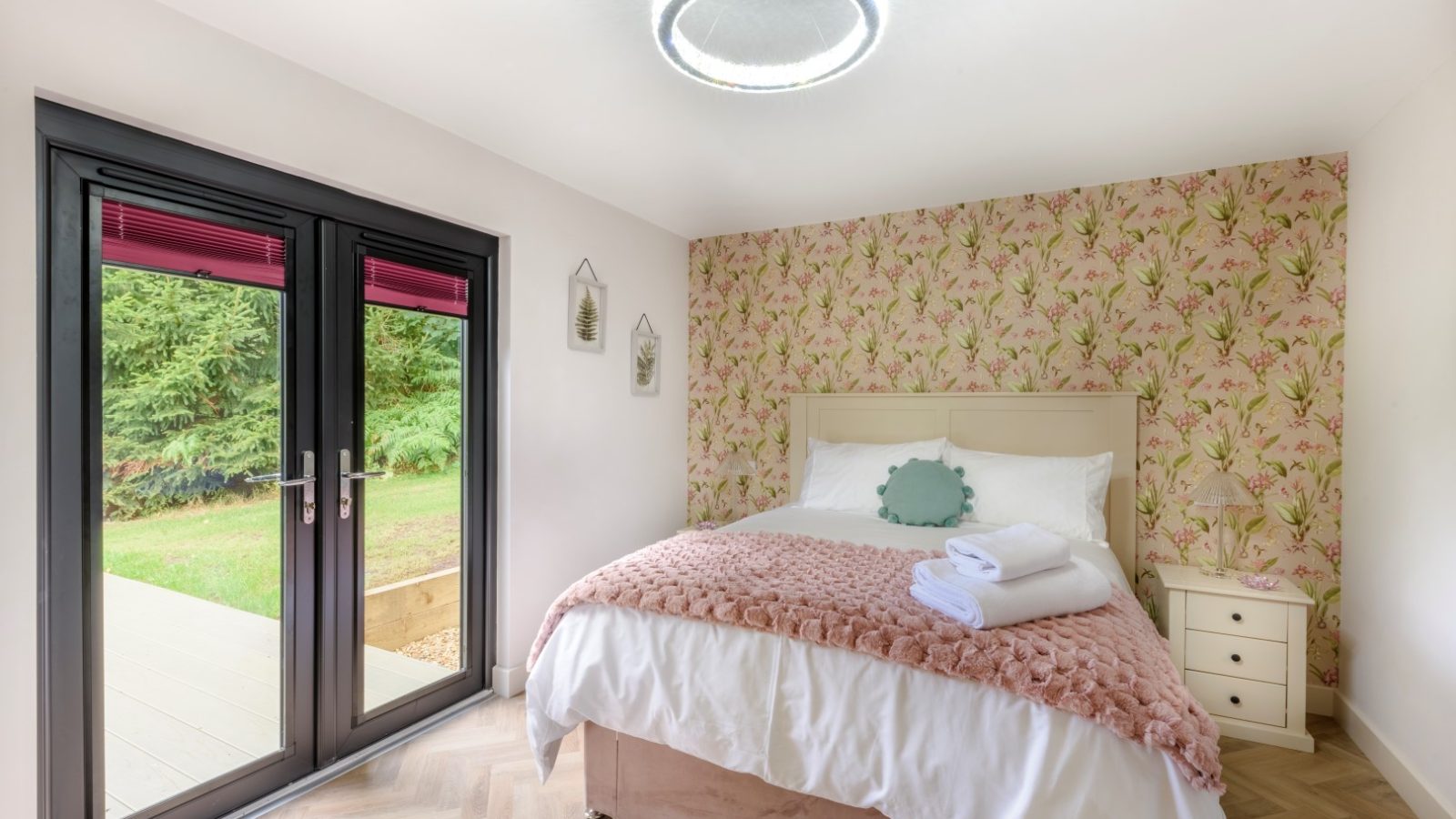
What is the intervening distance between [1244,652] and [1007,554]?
63.2 inches

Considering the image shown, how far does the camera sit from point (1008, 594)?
5.05 ft

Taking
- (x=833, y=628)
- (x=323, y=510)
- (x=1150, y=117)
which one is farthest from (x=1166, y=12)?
(x=323, y=510)

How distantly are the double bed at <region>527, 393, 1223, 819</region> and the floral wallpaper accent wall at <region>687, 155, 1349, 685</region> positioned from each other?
1113 millimetres

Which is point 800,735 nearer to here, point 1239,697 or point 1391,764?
point 1239,697

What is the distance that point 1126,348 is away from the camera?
2971mm

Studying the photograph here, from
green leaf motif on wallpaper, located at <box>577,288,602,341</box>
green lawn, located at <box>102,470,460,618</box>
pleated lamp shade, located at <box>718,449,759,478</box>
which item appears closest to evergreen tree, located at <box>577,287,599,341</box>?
green leaf motif on wallpaper, located at <box>577,288,602,341</box>

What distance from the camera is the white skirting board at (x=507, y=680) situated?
2.73 m

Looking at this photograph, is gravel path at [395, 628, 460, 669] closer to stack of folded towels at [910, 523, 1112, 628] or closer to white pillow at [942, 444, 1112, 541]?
stack of folded towels at [910, 523, 1112, 628]

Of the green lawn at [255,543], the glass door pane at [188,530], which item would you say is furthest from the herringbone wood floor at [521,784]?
the green lawn at [255,543]

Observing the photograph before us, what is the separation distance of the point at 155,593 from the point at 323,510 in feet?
1.57

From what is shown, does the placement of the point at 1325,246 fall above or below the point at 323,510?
above

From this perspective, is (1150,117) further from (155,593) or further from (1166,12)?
(155,593)

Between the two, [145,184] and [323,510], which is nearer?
[145,184]

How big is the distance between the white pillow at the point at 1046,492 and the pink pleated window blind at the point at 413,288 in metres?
2.45
